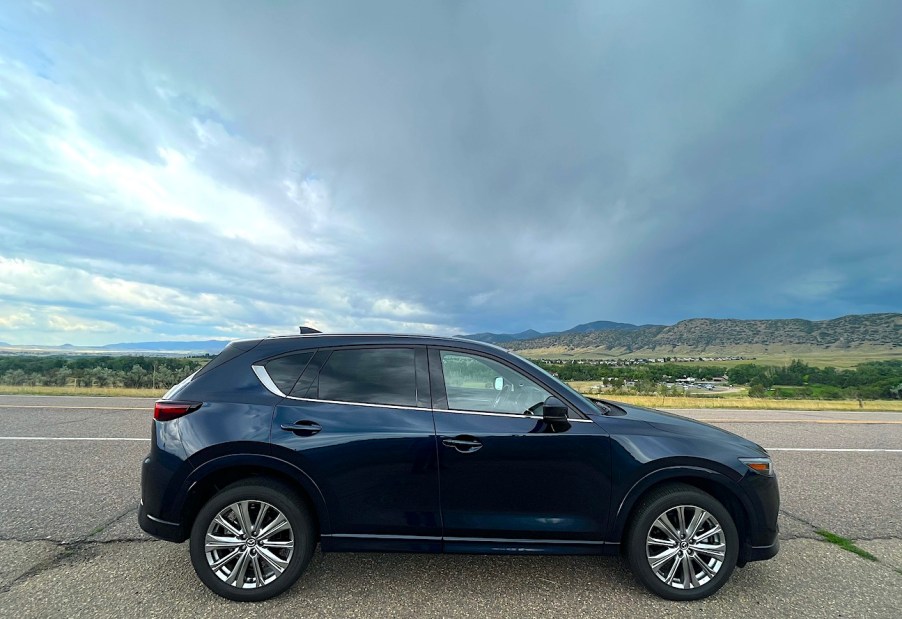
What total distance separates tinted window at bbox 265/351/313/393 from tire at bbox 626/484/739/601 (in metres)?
2.51

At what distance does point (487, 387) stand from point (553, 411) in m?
0.51

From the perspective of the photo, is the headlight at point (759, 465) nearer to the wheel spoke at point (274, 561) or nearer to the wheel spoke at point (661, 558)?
the wheel spoke at point (661, 558)

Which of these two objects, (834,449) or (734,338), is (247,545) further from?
(734,338)

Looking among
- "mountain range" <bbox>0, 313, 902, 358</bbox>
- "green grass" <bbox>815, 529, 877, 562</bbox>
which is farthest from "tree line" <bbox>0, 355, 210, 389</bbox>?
"mountain range" <bbox>0, 313, 902, 358</bbox>

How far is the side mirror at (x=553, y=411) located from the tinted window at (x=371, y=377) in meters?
0.89

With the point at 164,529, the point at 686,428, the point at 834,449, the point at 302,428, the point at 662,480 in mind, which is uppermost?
the point at 302,428

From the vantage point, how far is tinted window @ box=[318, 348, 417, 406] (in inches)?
125

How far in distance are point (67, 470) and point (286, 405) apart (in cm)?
463

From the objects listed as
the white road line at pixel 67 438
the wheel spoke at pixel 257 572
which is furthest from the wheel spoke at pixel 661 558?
the white road line at pixel 67 438

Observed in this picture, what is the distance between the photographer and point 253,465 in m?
2.98

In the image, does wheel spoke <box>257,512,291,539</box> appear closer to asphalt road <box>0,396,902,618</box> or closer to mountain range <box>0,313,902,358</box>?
asphalt road <box>0,396,902,618</box>

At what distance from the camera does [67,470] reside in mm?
5645

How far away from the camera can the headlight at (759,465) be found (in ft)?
10.2

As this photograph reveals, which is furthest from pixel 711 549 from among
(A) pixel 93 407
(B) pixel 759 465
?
(A) pixel 93 407
